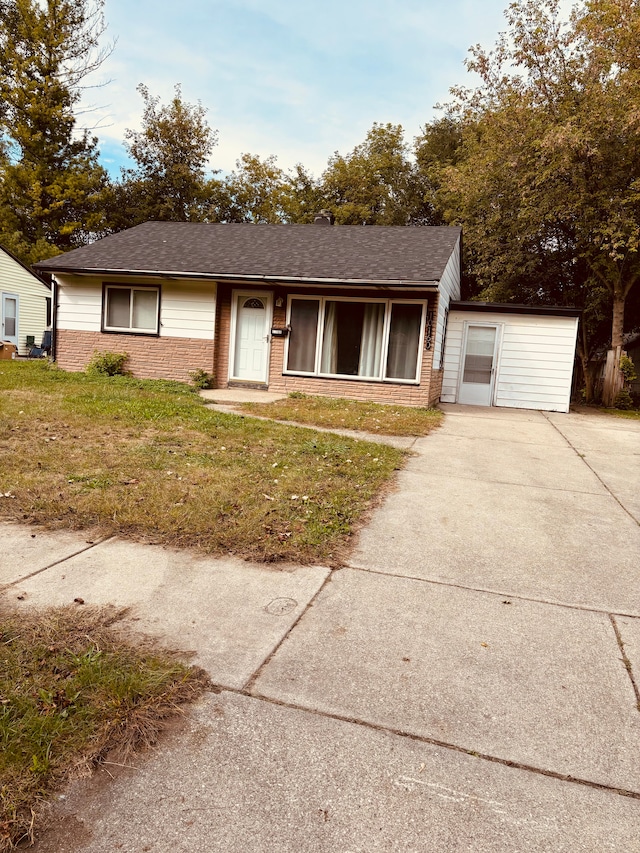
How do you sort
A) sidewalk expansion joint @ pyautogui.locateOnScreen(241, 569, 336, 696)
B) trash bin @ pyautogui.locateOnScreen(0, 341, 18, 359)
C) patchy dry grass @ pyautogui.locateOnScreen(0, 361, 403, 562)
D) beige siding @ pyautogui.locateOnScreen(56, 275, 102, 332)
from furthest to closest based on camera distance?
trash bin @ pyautogui.locateOnScreen(0, 341, 18, 359) < beige siding @ pyautogui.locateOnScreen(56, 275, 102, 332) < patchy dry grass @ pyautogui.locateOnScreen(0, 361, 403, 562) < sidewalk expansion joint @ pyautogui.locateOnScreen(241, 569, 336, 696)

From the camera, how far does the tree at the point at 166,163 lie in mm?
31828

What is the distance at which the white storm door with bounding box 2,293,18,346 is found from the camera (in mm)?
23016

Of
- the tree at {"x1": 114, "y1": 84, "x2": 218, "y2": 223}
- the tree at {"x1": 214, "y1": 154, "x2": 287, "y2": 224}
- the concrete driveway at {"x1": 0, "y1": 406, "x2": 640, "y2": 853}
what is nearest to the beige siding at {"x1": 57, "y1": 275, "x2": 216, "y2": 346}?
the concrete driveway at {"x1": 0, "y1": 406, "x2": 640, "y2": 853}

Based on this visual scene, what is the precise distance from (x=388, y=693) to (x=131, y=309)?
1329cm

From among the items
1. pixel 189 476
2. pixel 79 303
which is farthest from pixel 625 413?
pixel 79 303

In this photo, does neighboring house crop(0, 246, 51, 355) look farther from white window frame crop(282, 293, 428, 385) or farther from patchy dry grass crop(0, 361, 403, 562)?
patchy dry grass crop(0, 361, 403, 562)

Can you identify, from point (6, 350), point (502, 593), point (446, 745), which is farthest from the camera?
point (6, 350)

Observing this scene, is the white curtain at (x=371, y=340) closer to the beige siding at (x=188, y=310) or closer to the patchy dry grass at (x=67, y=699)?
the beige siding at (x=188, y=310)

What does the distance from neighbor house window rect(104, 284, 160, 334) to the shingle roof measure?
0.67 meters

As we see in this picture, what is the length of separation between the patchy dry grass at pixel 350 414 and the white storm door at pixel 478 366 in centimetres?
334

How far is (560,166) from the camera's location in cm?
1479

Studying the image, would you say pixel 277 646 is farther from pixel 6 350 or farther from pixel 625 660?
pixel 6 350

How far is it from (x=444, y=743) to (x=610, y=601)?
64.1 inches

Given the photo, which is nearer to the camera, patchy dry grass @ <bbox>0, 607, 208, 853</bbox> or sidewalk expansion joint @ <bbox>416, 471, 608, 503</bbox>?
patchy dry grass @ <bbox>0, 607, 208, 853</bbox>
